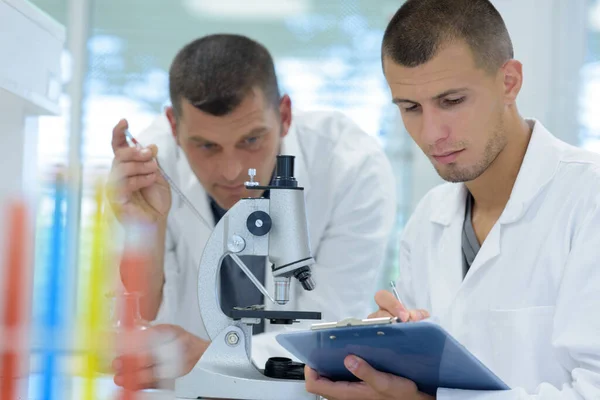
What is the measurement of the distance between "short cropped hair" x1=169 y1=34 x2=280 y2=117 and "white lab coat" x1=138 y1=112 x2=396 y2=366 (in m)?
0.30

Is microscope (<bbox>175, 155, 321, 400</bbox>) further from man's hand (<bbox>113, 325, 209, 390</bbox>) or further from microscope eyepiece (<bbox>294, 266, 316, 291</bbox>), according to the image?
man's hand (<bbox>113, 325, 209, 390</bbox>)

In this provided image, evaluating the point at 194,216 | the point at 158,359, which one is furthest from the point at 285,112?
the point at 158,359

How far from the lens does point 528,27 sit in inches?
126

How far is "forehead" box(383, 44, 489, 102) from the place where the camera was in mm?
1622

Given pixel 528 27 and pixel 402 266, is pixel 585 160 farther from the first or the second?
pixel 528 27

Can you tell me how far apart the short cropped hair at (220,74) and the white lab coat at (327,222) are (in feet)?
0.99

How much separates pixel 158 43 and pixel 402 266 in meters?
2.19

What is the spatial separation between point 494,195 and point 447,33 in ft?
1.40

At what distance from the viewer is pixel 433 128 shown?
1632 mm

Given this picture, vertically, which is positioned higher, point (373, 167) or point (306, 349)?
point (373, 167)

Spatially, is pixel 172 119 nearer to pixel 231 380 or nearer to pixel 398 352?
A: pixel 231 380

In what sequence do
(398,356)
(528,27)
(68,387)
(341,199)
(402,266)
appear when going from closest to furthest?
(398,356), (68,387), (402,266), (341,199), (528,27)

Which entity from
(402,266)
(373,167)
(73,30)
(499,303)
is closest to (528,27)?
(373,167)

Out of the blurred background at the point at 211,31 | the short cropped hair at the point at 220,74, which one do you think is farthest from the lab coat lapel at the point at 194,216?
the blurred background at the point at 211,31
